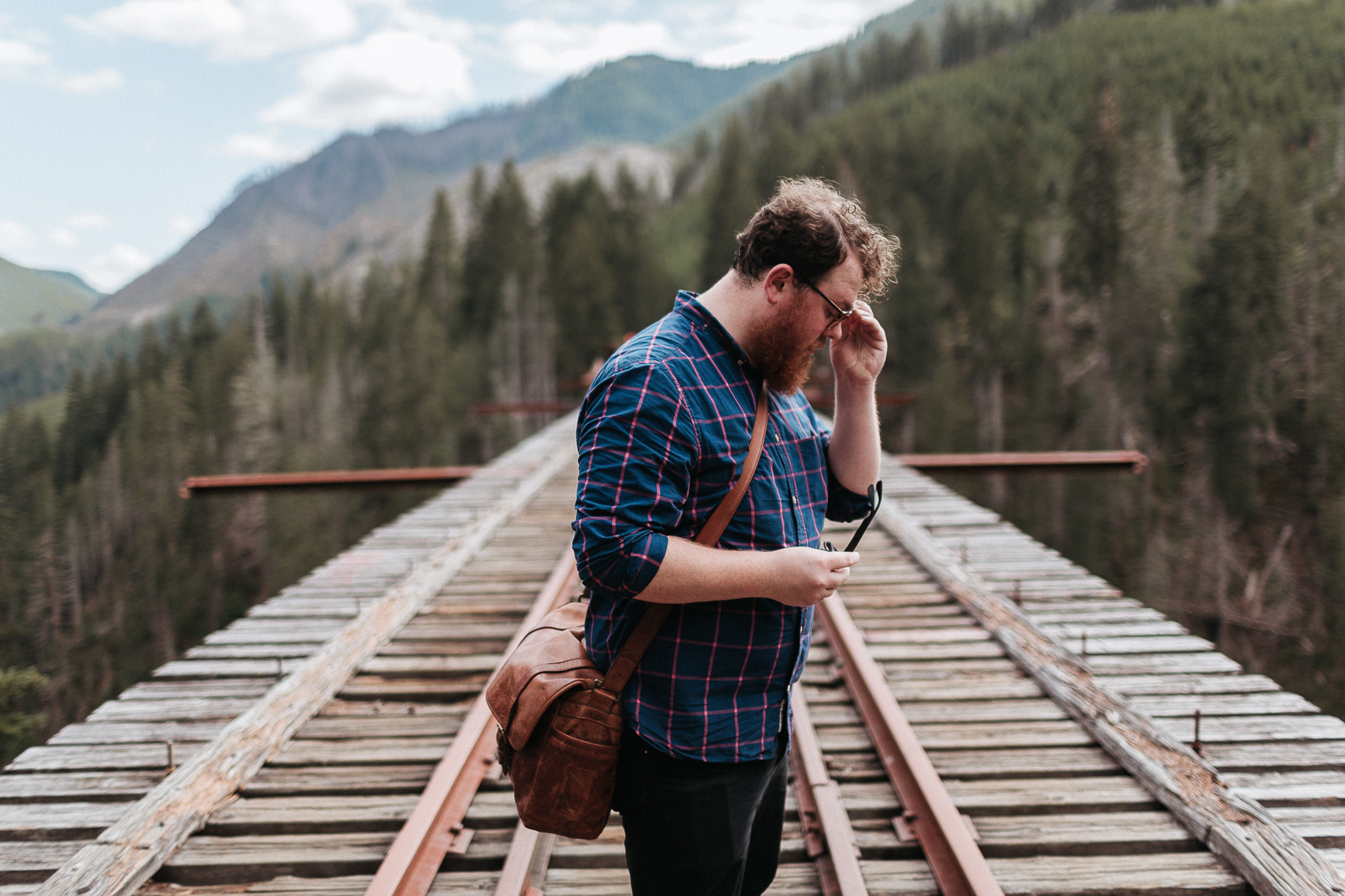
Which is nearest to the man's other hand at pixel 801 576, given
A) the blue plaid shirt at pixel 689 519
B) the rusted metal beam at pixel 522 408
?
the blue plaid shirt at pixel 689 519

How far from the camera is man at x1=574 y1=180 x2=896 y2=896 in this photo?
147 centimetres

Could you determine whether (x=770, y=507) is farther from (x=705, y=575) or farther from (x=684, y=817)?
(x=684, y=817)

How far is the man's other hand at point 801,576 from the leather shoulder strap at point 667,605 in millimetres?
123

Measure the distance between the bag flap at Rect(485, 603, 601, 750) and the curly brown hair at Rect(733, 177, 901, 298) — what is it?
88 cm

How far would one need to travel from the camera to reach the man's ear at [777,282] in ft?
5.22

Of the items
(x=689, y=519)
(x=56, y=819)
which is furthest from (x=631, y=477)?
(x=56, y=819)

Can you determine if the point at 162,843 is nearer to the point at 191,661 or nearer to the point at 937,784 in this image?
the point at 191,661

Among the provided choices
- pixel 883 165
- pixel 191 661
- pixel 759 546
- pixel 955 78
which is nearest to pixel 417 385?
pixel 883 165

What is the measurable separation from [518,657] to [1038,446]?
51.4m

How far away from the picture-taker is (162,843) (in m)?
2.67

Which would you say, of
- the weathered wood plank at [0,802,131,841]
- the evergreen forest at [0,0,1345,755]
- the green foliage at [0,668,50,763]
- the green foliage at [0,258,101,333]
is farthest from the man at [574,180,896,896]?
the green foliage at [0,258,101,333]

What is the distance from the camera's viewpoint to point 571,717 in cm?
164

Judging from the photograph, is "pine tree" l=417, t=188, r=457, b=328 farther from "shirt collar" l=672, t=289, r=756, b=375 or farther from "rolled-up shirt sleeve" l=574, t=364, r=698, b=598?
"rolled-up shirt sleeve" l=574, t=364, r=698, b=598

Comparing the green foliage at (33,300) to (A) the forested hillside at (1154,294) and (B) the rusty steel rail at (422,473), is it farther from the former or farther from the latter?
(A) the forested hillside at (1154,294)
